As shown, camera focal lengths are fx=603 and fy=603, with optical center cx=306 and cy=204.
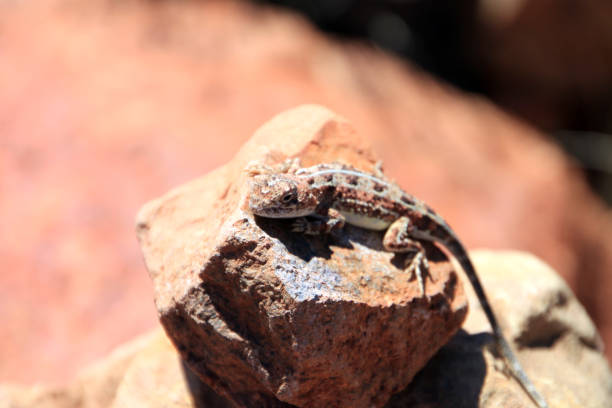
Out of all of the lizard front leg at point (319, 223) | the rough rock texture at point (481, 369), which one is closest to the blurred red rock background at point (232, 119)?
the rough rock texture at point (481, 369)

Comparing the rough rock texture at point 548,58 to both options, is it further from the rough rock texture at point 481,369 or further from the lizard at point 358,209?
the lizard at point 358,209

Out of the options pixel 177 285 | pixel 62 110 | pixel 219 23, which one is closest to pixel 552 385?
pixel 177 285

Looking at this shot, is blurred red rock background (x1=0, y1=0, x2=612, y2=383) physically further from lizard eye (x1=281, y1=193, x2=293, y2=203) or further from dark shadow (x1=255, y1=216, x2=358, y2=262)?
lizard eye (x1=281, y1=193, x2=293, y2=203)

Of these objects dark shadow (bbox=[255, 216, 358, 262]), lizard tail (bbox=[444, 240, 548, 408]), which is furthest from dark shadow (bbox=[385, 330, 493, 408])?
dark shadow (bbox=[255, 216, 358, 262])

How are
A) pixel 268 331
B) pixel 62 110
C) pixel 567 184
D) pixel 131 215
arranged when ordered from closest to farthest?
pixel 268 331 → pixel 131 215 → pixel 62 110 → pixel 567 184

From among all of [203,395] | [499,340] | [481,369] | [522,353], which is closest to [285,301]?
[203,395]

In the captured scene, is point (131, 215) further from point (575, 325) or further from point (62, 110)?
point (575, 325)

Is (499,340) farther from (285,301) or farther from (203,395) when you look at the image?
(203,395)
